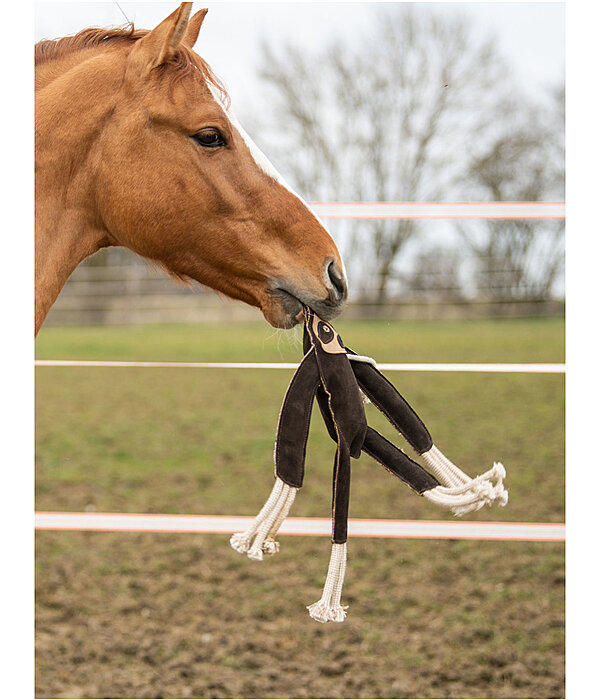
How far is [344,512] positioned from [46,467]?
441cm

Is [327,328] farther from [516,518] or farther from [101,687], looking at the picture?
[516,518]

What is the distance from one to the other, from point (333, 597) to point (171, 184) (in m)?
0.59

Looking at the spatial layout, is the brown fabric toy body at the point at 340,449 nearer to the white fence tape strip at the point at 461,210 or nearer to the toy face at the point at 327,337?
the toy face at the point at 327,337

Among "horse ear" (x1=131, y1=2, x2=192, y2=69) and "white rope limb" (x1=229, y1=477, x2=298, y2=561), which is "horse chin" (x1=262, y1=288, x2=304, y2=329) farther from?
"horse ear" (x1=131, y1=2, x2=192, y2=69)

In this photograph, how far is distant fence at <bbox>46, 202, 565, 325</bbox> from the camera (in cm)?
124

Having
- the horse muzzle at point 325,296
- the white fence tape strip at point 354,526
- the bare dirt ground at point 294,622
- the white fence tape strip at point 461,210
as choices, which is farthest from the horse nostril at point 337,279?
the bare dirt ground at point 294,622

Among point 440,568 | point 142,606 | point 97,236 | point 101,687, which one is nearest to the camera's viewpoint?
point 97,236

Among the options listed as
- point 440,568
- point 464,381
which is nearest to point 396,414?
point 440,568

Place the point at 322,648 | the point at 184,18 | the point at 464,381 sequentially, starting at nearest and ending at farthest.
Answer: the point at 184,18 < the point at 322,648 < the point at 464,381

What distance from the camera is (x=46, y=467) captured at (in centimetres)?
480

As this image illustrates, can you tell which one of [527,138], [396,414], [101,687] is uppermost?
[527,138]

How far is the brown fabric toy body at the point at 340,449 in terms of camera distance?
84cm

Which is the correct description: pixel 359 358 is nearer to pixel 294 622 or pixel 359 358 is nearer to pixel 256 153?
pixel 256 153

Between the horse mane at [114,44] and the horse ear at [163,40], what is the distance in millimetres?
18
